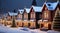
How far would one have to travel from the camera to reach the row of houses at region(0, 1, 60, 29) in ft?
201

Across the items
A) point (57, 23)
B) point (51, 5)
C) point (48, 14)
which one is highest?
point (51, 5)

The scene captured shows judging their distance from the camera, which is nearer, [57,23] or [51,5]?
[57,23]

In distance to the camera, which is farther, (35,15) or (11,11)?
(11,11)

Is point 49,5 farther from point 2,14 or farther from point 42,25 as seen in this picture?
point 2,14

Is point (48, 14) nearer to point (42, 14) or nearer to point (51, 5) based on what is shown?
point (51, 5)

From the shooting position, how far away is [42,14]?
217 ft

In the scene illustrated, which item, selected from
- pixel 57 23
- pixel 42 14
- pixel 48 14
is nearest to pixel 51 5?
pixel 48 14

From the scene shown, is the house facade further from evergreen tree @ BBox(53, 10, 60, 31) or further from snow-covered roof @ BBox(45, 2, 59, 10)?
evergreen tree @ BBox(53, 10, 60, 31)

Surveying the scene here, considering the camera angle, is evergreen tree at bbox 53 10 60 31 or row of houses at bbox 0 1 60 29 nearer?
evergreen tree at bbox 53 10 60 31

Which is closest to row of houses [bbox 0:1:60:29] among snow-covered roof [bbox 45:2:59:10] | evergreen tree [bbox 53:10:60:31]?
snow-covered roof [bbox 45:2:59:10]

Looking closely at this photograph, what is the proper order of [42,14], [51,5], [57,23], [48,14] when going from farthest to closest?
[42,14] → [51,5] → [48,14] → [57,23]

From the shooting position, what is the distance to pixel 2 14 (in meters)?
132

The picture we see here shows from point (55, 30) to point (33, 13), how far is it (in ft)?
75.5

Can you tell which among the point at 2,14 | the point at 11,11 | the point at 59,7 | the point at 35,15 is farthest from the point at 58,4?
the point at 2,14
